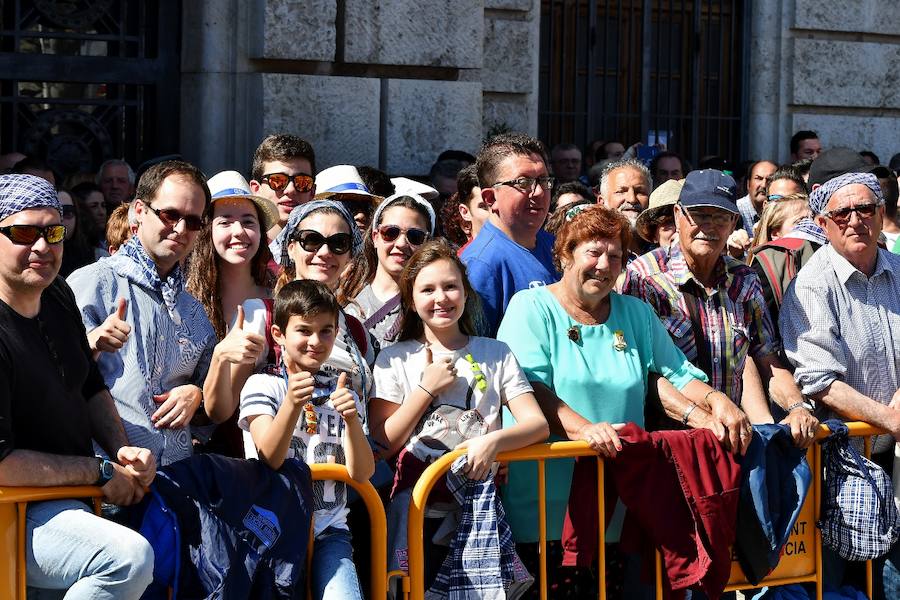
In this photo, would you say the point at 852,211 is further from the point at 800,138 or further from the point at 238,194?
the point at 800,138

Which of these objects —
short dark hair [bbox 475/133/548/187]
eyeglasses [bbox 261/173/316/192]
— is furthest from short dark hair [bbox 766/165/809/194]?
eyeglasses [bbox 261/173/316/192]

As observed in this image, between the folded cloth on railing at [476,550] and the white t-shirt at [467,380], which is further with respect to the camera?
the white t-shirt at [467,380]

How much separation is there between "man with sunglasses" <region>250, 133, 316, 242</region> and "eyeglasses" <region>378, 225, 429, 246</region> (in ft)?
2.54

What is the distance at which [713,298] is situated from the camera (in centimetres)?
563

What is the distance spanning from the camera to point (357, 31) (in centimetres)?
871

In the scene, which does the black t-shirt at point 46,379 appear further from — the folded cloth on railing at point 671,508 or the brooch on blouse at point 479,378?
the folded cloth on railing at point 671,508

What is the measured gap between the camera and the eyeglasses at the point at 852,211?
582 centimetres

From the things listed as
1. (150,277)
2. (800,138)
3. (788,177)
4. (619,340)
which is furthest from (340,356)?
(800,138)

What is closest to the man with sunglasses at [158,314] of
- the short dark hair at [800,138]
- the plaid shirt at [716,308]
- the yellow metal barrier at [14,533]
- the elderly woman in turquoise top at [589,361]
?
the yellow metal barrier at [14,533]

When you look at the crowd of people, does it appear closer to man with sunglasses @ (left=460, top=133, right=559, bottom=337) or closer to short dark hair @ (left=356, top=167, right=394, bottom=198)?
man with sunglasses @ (left=460, top=133, right=559, bottom=337)

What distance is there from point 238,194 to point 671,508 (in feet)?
6.46

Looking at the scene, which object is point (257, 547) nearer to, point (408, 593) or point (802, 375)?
point (408, 593)

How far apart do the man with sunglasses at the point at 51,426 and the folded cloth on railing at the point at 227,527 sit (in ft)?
0.41

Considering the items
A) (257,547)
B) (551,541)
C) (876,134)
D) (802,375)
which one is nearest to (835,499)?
(802,375)
